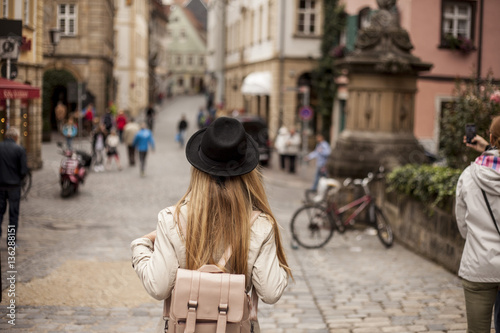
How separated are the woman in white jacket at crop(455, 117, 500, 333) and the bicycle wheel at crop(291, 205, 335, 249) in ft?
19.9

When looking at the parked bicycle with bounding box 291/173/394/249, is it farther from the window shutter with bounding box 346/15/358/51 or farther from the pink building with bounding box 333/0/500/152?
the window shutter with bounding box 346/15/358/51

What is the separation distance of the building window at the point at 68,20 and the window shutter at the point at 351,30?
579 inches

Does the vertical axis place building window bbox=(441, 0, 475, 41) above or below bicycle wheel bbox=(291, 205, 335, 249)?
above

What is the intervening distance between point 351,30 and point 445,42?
4617 mm

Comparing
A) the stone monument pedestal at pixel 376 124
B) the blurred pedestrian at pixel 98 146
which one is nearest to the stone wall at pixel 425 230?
the stone monument pedestal at pixel 376 124

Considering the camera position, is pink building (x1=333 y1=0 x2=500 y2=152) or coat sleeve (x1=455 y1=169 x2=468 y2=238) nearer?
coat sleeve (x1=455 y1=169 x2=468 y2=238)

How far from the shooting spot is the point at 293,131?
23.6 m

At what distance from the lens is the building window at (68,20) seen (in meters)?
35.1

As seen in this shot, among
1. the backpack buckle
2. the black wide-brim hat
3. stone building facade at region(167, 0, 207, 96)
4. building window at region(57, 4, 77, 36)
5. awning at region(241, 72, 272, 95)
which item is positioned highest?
stone building facade at region(167, 0, 207, 96)

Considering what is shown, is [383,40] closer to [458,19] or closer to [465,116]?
[465,116]

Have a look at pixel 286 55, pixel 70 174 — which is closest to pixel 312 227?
pixel 70 174

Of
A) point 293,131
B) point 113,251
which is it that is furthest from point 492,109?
point 293,131

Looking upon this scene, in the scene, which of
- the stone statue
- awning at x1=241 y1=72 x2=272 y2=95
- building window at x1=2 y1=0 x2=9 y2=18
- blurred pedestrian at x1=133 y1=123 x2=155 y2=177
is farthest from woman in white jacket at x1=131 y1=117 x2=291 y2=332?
awning at x1=241 y1=72 x2=272 y2=95

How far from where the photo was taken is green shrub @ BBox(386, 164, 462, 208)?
8914mm
